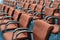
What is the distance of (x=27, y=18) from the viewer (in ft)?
8.53

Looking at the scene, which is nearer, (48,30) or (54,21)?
(48,30)

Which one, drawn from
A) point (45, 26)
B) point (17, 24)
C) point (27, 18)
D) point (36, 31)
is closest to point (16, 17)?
point (17, 24)

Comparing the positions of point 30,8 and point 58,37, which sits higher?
point 30,8

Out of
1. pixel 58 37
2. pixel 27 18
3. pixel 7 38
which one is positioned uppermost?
pixel 27 18

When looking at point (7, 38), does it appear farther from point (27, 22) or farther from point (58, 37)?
point (58, 37)

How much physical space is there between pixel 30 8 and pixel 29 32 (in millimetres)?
2569

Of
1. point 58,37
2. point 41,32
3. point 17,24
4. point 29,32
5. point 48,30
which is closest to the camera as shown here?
point 48,30

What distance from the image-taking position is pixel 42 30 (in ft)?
6.51

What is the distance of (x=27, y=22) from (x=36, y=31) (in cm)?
45

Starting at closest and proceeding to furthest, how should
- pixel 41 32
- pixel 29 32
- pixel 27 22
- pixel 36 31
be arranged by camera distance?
pixel 41 32 < pixel 36 31 < pixel 29 32 < pixel 27 22

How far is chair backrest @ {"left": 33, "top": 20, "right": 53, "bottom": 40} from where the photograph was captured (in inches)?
72.4

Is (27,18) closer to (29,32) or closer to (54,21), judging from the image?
(29,32)

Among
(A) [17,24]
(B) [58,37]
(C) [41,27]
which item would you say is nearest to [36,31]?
(C) [41,27]

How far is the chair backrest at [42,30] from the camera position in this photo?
1.84 metres
